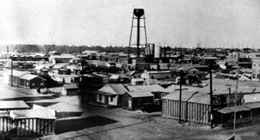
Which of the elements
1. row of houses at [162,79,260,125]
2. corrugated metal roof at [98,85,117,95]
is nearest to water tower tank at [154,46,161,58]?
corrugated metal roof at [98,85,117,95]

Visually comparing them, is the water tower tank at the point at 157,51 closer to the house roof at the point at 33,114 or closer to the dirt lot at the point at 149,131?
the dirt lot at the point at 149,131

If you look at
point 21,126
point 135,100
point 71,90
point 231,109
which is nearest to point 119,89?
point 135,100

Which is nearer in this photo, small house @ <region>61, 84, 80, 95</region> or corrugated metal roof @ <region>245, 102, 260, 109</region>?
corrugated metal roof @ <region>245, 102, 260, 109</region>

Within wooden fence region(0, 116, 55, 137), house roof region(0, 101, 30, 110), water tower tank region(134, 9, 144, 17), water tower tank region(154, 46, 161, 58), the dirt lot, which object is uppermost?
water tower tank region(134, 9, 144, 17)

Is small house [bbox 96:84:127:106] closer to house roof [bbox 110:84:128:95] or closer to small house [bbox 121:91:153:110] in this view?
house roof [bbox 110:84:128:95]

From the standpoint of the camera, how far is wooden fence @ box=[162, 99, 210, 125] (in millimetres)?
26859

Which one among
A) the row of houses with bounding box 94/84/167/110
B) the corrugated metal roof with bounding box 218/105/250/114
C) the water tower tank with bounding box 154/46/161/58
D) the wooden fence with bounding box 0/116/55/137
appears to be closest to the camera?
the wooden fence with bounding box 0/116/55/137

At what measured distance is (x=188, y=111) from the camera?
91.5 feet

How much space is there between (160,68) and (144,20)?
1534 centimetres

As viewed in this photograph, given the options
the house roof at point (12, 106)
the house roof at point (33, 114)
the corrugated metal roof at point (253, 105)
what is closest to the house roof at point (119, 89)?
the house roof at point (12, 106)

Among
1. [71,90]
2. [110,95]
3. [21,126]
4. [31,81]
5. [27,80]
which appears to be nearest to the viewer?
[21,126]

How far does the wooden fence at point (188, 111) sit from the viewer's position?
2686 cm

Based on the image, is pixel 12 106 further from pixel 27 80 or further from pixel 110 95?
pixel 27 80

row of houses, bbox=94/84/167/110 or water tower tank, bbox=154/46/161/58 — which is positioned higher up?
water tower tank, bbox=154/46/161/58
